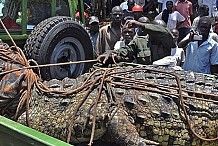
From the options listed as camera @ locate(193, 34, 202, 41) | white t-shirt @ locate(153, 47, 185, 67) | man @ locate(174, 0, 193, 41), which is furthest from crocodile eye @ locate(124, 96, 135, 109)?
man @ locate(174, 0, 193, 41)

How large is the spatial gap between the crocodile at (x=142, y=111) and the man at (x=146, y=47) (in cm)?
103

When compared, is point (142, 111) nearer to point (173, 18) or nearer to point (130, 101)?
point (130, 101)

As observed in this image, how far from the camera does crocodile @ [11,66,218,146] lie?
2.81m

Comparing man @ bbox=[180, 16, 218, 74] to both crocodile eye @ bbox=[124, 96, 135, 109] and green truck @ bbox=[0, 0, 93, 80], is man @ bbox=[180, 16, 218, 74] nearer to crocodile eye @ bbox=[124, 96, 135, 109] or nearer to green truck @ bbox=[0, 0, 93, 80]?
green truck @ bbox=[0, 0, 93, 80]

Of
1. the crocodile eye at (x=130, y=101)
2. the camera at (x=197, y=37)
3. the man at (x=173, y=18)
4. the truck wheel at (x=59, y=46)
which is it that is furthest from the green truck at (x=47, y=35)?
the man at (x=173, y=18)

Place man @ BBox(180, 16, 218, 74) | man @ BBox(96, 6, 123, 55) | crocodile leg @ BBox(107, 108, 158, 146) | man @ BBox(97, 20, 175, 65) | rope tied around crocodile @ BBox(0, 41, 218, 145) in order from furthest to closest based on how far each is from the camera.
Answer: man @ BBox(96, 6, 123, 55), man @ BBox(180, 16, 218, 74), man @ BBox(97, 20, 175, 65), rope tied around crocodile @ BBox(0, 41, 218, 145), crocodile leg @ BBox(107, 108, 158, 146)

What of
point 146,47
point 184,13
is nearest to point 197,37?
point 146,47

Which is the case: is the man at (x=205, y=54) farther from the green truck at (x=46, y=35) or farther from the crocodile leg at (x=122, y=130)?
the crocodile leg at (x=122, y=130)

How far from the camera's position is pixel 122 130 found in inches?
110

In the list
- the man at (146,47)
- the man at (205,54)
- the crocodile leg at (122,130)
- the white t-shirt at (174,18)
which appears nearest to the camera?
the crocodile leg at (122,130)

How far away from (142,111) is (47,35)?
225 cm

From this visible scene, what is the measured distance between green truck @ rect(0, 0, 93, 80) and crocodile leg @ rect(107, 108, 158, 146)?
1.69 m

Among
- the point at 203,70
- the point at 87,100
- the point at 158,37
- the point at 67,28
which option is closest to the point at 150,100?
the point at 87,100

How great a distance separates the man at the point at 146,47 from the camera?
157 inches
